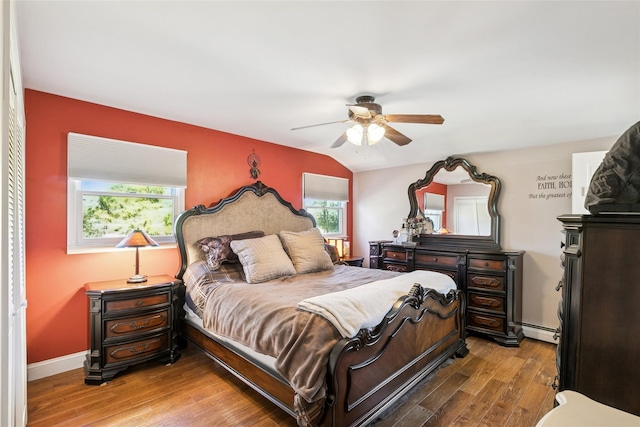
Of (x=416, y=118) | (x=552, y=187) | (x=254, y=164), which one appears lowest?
(x=552, y=187)

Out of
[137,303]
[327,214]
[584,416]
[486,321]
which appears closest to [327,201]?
[327,214]

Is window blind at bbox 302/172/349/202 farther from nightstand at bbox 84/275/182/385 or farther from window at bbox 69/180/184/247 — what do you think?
nightstand at bbox 84/275/182/385

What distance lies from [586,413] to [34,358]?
365 cm

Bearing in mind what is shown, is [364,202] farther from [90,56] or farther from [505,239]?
[90,56]

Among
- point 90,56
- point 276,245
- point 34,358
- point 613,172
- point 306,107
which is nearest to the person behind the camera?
point 613,172

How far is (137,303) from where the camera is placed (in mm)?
2670

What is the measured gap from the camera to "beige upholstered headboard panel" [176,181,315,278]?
3.29m

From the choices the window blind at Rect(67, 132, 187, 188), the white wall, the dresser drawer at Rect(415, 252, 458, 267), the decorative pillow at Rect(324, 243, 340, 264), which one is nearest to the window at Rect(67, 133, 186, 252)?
the window blind at Rect(67, 132, 187, 188)

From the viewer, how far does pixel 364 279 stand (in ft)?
9.86

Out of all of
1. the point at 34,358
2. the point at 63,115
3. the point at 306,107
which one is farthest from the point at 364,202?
the point at 34,358

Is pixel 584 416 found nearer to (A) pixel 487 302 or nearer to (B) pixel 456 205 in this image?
(A) pixel 487 302

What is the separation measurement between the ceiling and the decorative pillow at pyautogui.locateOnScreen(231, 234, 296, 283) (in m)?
1.32

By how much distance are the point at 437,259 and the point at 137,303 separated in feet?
10.9

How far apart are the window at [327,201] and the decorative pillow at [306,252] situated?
116 centimetres
